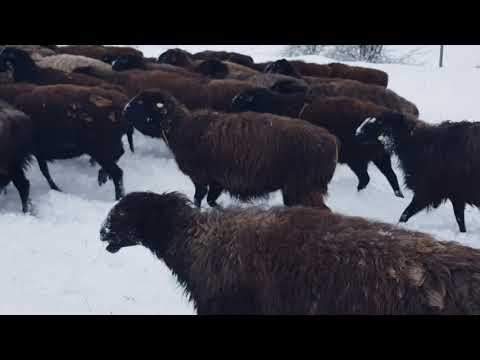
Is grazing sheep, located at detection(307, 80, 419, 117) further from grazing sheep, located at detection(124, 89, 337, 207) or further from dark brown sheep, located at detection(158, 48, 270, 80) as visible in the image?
grazing sheep, located at detection(124, 89, 337, 207)

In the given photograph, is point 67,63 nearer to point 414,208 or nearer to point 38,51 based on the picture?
point 38,51

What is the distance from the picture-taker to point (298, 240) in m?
3.73

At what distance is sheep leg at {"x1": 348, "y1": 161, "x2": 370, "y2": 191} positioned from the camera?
9336 mm

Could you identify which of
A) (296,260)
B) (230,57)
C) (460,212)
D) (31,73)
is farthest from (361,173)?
(230,57)

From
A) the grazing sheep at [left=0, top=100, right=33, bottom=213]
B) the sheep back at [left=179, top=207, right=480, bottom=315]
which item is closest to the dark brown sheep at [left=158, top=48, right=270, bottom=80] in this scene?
the grazing sheep at [left=0, top=100, right=33, bottom=213]

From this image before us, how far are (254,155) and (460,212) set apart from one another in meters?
3.09

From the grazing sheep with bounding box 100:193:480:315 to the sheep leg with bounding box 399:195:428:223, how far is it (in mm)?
4310

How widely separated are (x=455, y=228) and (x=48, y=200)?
577cm

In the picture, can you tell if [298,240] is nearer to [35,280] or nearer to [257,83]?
[35,280]

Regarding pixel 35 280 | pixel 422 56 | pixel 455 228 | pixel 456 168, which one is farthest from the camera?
pixel 422 56

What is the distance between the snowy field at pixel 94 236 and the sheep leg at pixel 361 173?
0.44 ft
